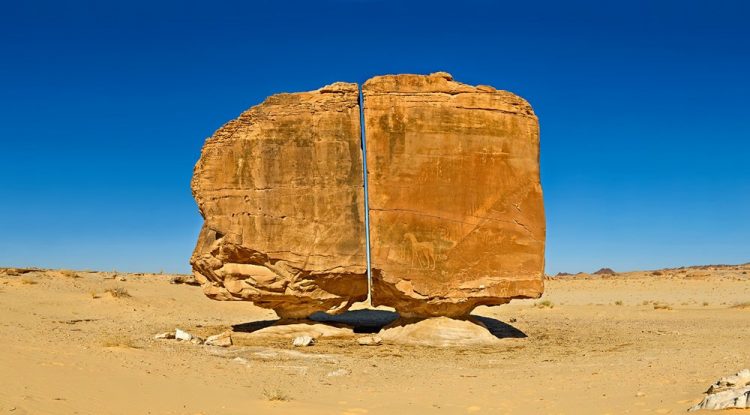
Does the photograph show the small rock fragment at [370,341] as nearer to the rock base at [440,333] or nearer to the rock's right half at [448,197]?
the rock base at [440,333]

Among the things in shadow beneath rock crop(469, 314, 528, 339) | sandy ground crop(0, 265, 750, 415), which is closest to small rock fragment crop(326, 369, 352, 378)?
sandy ground crop(0, 265, 750, 415)

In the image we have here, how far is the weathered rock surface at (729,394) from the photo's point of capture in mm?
6259


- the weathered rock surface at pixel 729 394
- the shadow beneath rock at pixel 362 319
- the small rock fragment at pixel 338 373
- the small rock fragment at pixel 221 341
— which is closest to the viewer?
the weathered rock surface at pixel 729 394

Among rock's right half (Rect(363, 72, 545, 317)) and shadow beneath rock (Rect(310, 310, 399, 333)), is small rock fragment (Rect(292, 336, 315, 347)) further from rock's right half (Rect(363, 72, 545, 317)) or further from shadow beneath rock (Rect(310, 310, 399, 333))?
shadow beneath rock (Rect(310, 310, 399, 333))

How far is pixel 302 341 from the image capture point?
46.0 ft

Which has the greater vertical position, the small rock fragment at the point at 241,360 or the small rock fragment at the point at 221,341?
the small rock fragment at the point at 221,341

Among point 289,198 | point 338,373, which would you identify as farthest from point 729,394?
point 289,198

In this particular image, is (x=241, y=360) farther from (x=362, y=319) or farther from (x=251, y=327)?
(x=362, y=319)

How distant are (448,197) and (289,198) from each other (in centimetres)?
365

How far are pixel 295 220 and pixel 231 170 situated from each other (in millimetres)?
1949

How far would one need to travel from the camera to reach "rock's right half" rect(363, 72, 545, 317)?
14188 mm

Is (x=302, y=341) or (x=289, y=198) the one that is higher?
(x=289, y=198)

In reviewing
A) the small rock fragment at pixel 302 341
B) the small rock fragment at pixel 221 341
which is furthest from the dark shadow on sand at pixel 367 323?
the small rock fragment at pixel 221 341

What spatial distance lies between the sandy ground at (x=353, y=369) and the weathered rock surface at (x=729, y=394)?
14.4 inches
